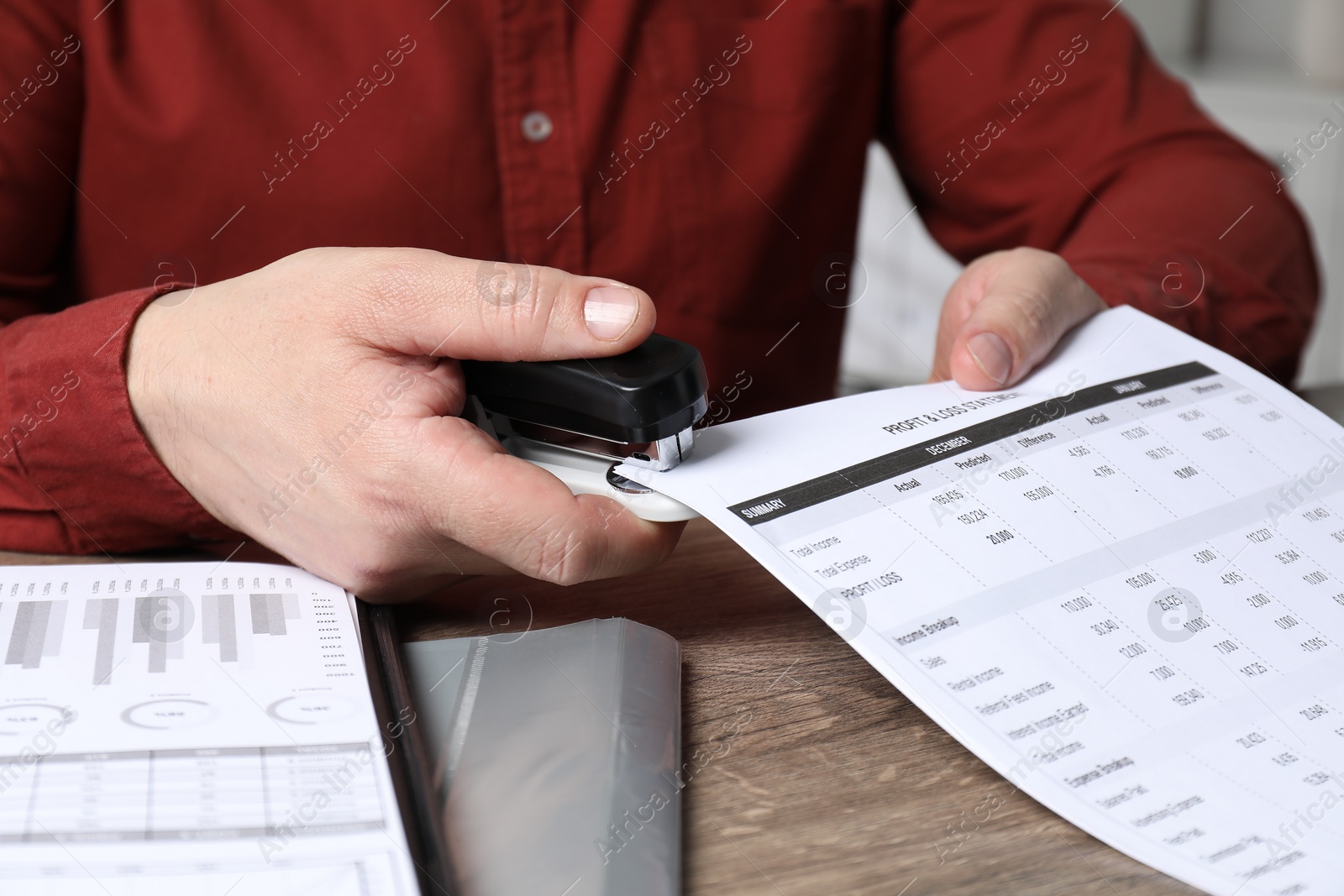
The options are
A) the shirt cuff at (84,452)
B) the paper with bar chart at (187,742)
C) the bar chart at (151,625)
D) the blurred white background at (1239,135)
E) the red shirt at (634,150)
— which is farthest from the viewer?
the blurred white background at (1239,135)

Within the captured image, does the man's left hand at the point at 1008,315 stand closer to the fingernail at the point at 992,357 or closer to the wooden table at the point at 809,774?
the fingernail at the point at 992,357

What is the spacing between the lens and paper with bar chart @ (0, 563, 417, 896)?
32 centimetres

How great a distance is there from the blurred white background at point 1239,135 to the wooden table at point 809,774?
180 cm

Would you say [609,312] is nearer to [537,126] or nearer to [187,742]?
[187,742]

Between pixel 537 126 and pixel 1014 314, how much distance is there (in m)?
0.46

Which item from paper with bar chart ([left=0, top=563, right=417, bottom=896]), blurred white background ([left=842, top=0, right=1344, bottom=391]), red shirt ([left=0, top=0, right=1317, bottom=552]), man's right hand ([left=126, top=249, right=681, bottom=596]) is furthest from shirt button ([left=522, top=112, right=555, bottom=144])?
blurred white background ([left=842, top=0, right=1344, bottom=391])

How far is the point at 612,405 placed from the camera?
0.47 m

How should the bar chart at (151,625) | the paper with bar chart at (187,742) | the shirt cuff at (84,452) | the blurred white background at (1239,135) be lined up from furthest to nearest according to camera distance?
the blurred white background at (1239,135), the shirt cuff at (84,452), the bar chart at (151,625), the paper with bar chart at (187,742)

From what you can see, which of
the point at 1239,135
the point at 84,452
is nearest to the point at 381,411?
the point at 84,452

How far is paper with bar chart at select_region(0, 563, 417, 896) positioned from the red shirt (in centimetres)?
26

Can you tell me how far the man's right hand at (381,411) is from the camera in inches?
18.8

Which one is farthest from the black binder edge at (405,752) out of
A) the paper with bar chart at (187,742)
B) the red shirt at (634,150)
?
the red shirt at (634,150)

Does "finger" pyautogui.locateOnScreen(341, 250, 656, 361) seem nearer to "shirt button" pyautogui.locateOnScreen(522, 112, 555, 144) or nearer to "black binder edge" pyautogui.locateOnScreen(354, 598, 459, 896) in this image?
"black binder edge" pyautogui.locateOnScreen(354, 598, 459, 896)

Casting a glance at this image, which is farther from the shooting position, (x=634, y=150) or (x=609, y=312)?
(x=634, y=150)
